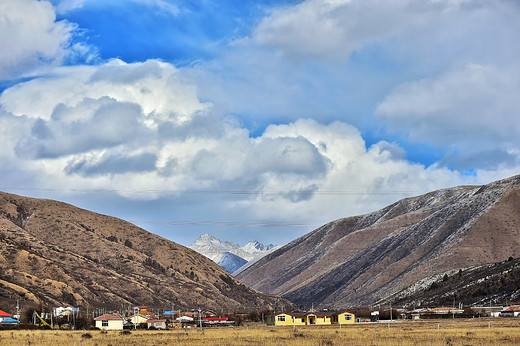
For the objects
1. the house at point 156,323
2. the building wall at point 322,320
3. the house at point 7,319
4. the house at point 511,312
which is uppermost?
the house at point 7,319

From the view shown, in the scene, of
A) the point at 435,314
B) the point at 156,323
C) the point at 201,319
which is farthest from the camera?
the point at 435,314

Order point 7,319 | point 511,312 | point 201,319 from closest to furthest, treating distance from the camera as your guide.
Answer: point 7,319 < point 511,312 < point 201,319

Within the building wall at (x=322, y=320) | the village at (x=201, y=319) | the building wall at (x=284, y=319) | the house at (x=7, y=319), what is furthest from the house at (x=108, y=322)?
the building wall at (x=322, y=320)

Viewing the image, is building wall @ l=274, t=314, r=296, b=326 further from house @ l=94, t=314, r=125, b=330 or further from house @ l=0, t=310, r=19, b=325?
house @ l=0, t=310, r=19, b=325

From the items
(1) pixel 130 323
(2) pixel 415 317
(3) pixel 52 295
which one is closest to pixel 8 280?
(3) pixel 52 295

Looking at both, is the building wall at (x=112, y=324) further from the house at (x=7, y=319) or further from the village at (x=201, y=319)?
the house at (x=7, y=319)

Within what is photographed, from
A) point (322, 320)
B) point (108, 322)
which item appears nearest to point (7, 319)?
point (108, 322)

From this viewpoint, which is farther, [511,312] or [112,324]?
[511,312]

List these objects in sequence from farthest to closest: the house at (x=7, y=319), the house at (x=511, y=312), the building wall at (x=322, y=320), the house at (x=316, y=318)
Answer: the building wall at (x=322, y=320) < the house at (x=316, y=318) < the house at (x=511, y=312) < the house at (x=7, y=319)

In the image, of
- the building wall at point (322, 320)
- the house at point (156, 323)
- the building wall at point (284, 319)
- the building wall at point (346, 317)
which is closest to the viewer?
the house at point (156, 323)

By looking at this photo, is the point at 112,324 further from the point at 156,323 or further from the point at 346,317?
the point at 346,317

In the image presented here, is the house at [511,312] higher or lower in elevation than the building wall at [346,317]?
lower

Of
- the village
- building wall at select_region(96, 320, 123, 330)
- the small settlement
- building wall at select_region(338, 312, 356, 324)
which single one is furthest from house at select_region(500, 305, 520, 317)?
building wall at select_region(96, 320, 123, 330)

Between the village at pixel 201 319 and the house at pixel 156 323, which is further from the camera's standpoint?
the house at pixel 156 323
